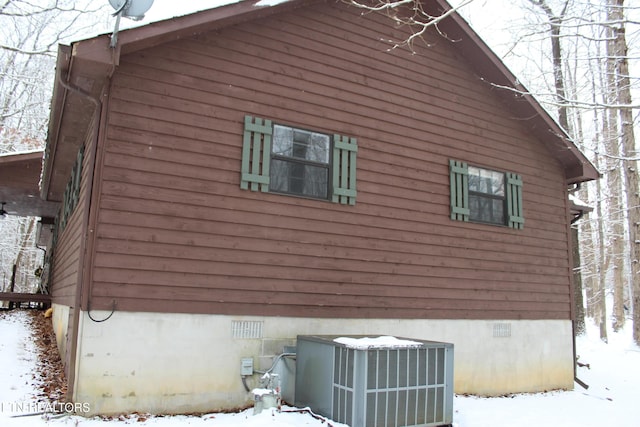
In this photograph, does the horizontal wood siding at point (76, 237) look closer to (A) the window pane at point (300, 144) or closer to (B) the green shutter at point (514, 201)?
(A) the window pane at point (300, 144)

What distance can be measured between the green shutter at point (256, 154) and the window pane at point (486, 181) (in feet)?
12.5

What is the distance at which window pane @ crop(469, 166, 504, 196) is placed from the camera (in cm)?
864

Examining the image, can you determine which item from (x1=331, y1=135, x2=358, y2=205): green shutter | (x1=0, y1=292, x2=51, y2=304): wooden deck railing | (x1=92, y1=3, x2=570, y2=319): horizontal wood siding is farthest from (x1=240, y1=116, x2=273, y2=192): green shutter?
(x1=0, y1=292, x2=51, y2=304): wooden deck railing

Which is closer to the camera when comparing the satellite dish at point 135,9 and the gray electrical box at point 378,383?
the gray electrical box at point 378,383

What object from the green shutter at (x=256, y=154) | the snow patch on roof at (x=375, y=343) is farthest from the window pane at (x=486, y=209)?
the green shutter at (x=256, y=154)

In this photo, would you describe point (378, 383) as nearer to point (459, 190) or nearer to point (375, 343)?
point (375, 343)

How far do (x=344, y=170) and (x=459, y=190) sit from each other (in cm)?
222

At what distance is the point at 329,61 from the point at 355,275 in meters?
3.02

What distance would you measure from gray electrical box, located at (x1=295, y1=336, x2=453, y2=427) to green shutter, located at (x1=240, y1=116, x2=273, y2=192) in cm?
198

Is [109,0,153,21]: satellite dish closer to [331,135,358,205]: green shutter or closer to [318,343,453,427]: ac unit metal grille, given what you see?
[331,135,358,205]: green shutter

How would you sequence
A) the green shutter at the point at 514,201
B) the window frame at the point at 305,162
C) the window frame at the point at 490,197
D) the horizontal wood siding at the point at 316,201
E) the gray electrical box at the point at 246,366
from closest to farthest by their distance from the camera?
the horizontal wood siding at the point at 316,201 < the gray electrical box at the point at 246,366 < the window frame at the point at 305,162 < the window frame at the point at 490,197 < the green shutter at the point at 514,201

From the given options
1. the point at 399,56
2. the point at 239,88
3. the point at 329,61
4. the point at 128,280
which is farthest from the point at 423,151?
the point at 128,280

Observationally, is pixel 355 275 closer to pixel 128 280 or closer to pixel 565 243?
pixel 128 280

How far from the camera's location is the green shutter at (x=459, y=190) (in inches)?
320
